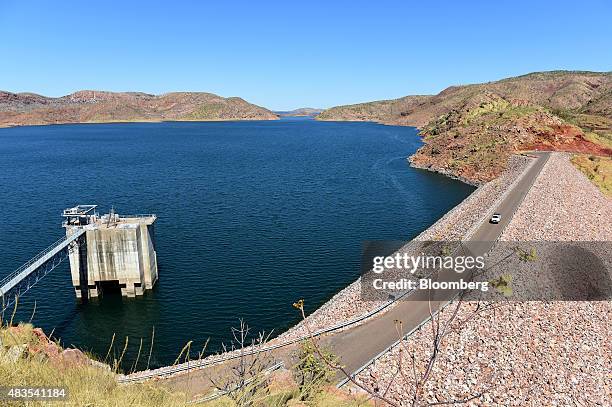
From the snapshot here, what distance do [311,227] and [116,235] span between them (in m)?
31.1

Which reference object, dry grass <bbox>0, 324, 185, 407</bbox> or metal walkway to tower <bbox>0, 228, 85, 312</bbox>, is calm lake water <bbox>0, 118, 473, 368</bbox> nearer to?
metal walkway to tower <bbox>0, 228, 85, 312</bbox>

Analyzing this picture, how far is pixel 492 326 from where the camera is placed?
31.0 meters

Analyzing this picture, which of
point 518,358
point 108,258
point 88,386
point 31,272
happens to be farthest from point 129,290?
point 88,386

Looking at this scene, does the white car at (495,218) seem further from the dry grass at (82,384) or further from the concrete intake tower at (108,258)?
the dry grass at (82,384)

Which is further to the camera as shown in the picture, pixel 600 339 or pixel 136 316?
pixel 136 316

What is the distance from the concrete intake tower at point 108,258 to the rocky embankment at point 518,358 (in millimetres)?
28440

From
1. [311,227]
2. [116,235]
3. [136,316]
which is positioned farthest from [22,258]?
[311,227]

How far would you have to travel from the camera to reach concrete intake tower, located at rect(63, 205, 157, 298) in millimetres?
43500

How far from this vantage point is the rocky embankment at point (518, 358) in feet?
80.8

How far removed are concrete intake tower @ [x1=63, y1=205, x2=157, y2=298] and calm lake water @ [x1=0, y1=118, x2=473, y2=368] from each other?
1724mm

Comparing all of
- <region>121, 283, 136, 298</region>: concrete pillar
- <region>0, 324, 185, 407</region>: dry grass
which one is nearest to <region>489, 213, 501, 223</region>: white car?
<region>121, 283, 136, 298</region>: concrete pillar

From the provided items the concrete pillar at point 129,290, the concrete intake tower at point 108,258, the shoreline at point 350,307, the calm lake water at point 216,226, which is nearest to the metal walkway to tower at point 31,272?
the concrete intake tower at point 108,258

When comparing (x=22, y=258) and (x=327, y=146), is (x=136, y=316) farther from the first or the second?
(x=327, y=146)

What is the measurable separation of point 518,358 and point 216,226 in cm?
4818
